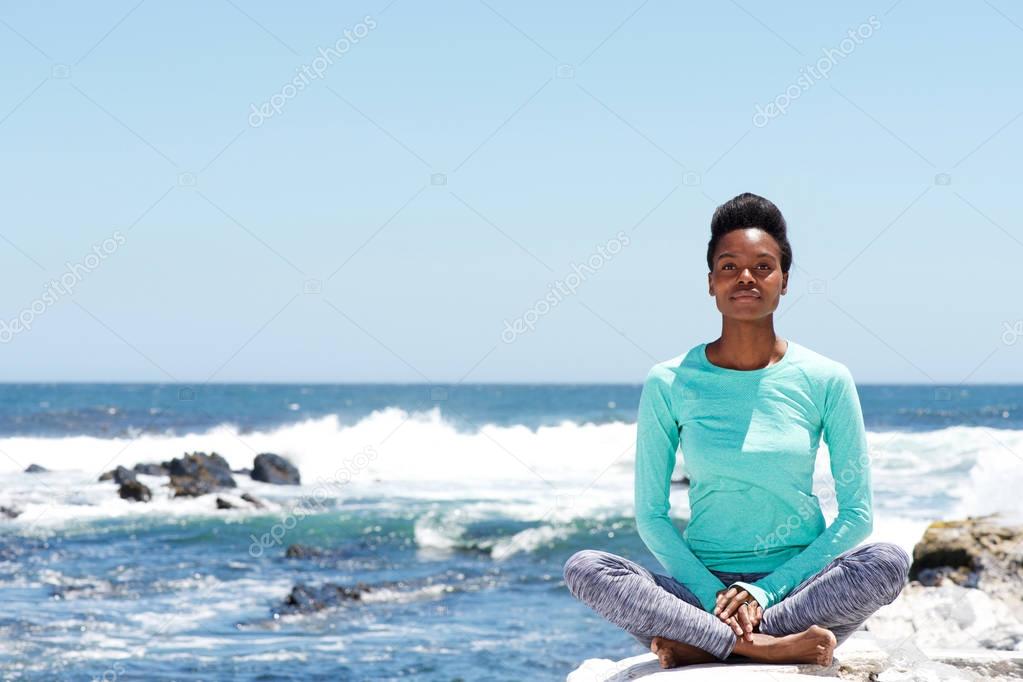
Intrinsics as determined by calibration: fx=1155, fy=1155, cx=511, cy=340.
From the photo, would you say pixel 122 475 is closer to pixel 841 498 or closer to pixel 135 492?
pixel 135 492

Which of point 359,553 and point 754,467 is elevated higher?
point 359,553

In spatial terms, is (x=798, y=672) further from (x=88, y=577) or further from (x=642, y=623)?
(x=88, y=577)

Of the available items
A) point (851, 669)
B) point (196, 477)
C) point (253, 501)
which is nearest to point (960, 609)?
point (851, 669)

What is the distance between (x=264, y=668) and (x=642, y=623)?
639cm

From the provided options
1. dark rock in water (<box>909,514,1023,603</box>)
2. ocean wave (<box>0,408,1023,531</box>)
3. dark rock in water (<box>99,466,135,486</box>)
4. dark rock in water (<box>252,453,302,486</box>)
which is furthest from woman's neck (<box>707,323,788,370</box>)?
dark rock in water (<box>252,453,302,486</box>)

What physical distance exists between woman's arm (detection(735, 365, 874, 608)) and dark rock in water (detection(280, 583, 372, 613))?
8.51m

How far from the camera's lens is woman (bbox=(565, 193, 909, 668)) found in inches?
150

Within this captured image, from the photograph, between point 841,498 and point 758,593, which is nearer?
point 758,593

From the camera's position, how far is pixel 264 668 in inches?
373

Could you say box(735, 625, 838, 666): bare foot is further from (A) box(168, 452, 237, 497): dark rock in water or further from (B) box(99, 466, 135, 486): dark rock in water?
(B) box(99, 466, 135, 486): dark rock in water

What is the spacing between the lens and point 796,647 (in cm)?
379

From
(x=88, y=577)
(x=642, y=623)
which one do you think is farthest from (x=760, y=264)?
(x=88, y=577)

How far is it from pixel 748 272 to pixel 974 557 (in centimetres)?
621

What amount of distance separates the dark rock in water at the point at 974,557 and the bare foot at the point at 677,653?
18.6ft
